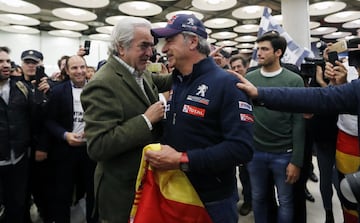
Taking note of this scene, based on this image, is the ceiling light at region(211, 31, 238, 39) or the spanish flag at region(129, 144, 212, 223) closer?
the spanish flag at region(129, 144, 212, 223)

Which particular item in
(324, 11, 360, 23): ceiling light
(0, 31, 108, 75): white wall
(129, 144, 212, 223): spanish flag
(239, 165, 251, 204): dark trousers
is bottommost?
(239, 165, 251, 204): dark trousers

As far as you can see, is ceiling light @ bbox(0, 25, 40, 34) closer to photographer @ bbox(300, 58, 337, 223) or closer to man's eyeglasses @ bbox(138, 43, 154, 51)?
man's eyeglasses @ bbox(138, 43, 154, 51)

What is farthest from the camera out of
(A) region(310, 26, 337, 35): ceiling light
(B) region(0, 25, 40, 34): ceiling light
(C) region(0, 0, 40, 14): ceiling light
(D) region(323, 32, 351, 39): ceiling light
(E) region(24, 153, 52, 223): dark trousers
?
(D) region(323, 32, 351, 39): ceiling light

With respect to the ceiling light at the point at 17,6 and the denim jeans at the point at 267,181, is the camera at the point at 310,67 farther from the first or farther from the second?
the ceiling light at the point at 17,6

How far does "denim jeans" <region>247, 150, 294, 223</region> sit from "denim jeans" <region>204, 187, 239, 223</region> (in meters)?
0.87

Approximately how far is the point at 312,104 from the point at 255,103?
0.76 ft

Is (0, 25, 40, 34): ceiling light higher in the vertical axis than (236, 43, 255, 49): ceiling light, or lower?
lower

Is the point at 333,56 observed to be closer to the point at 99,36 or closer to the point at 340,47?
the point at 340,47

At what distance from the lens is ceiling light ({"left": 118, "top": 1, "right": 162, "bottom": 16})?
5.53 m

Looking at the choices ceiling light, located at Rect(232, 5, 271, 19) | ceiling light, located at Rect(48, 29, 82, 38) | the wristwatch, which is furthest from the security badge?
ceiling light, located at Rect(48, 29, 82, 38)

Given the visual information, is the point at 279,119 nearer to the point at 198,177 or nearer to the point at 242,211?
the point at 198,177

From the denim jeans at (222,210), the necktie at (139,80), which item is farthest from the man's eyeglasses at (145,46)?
the denim jeans at (222,210)

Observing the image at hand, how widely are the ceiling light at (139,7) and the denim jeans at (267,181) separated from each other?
14.0 feet

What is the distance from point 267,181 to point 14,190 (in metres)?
2.00
